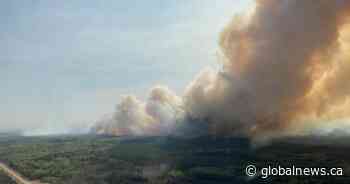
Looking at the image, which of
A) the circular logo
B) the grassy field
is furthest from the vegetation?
the circular logo

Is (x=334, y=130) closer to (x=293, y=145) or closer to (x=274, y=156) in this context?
(x=293, y=145)

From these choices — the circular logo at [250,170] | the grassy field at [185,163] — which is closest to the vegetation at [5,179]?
the grassy field at [185,163]

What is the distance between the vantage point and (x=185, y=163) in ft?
404

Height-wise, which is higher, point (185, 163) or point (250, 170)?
point (185, 163)

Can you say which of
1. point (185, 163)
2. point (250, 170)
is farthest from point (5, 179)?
point (250, 170)

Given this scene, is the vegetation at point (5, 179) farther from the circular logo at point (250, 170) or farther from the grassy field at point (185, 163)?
the circular logo at point (250, 170)

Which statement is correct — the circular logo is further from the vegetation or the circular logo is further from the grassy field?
the vegetation

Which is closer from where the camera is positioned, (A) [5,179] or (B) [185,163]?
(A) [5,179]

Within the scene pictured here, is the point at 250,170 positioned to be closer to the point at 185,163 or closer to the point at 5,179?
the point at 185,163

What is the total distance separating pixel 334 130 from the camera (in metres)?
149

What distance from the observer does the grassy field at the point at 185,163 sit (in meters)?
104

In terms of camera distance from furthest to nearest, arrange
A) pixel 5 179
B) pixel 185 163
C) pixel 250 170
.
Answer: pixel 185 163
pixel 5 179
pixel 250 170

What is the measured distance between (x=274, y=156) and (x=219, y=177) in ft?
75.3

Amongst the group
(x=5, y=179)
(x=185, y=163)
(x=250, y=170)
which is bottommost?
(x=5, y=179)
